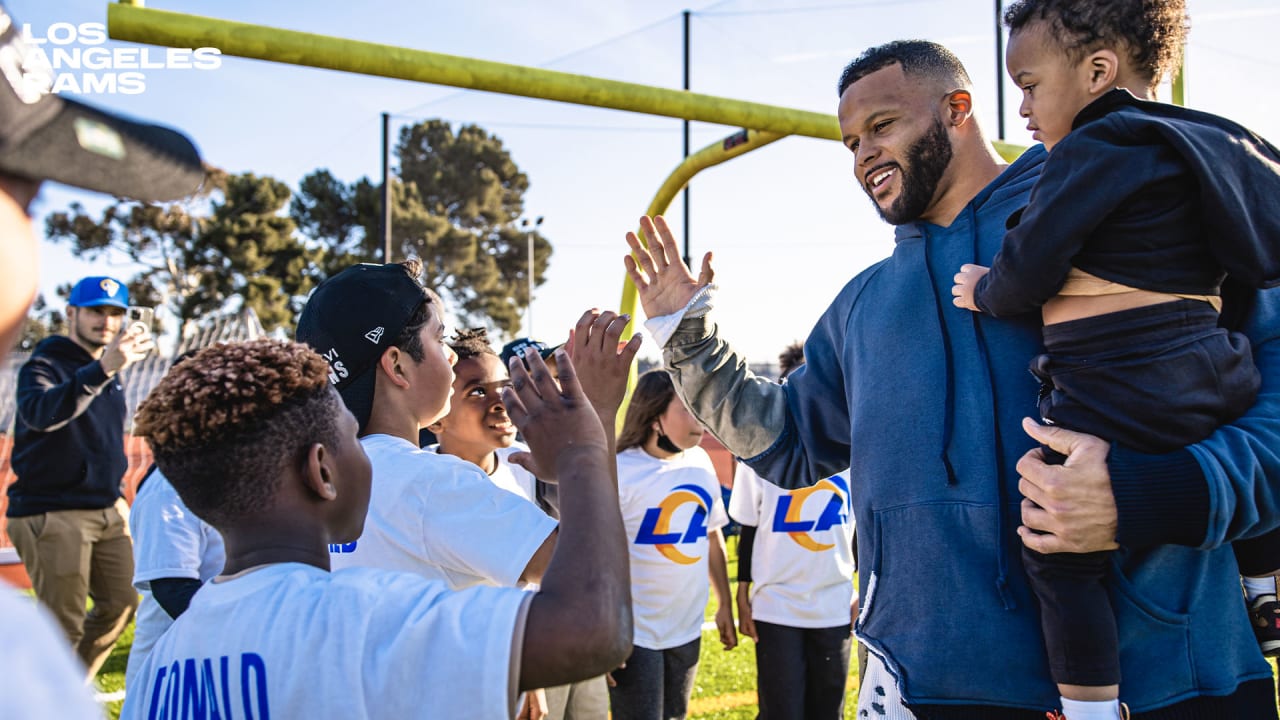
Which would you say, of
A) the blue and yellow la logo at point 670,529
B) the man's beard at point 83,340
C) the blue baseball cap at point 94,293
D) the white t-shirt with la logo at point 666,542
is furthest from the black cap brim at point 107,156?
the man's beard at point 83,340

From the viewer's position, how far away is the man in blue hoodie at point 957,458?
155 cm

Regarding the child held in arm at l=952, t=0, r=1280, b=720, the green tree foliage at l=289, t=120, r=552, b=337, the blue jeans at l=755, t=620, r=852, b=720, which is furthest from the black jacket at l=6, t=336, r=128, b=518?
the green tree foliage at l=289, t=120, r=552, b=337

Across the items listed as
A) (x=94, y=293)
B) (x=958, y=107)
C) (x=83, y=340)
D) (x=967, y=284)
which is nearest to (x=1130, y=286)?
(x=967, y=284)

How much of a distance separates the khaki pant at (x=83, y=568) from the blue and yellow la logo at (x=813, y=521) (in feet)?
13.3

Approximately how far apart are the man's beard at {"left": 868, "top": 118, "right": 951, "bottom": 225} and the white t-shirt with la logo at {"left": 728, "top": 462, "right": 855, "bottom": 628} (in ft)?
9.27

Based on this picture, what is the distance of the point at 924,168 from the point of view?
2029 millimetres

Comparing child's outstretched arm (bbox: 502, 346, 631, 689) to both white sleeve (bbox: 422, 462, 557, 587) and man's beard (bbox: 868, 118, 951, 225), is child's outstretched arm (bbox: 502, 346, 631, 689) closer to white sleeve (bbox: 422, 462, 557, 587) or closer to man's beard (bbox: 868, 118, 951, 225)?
white sleeve (bbox: 422, 462, 557, 587)

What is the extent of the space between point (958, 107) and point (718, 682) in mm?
4976

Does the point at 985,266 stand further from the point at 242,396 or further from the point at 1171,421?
the point at 242,396

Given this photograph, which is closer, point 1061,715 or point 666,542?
point 1061,715

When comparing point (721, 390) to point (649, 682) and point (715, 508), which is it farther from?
point (715, 508)

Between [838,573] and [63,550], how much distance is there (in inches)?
177

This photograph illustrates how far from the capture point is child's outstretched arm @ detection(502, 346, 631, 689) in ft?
3.94

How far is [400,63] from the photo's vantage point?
2.83 meters
